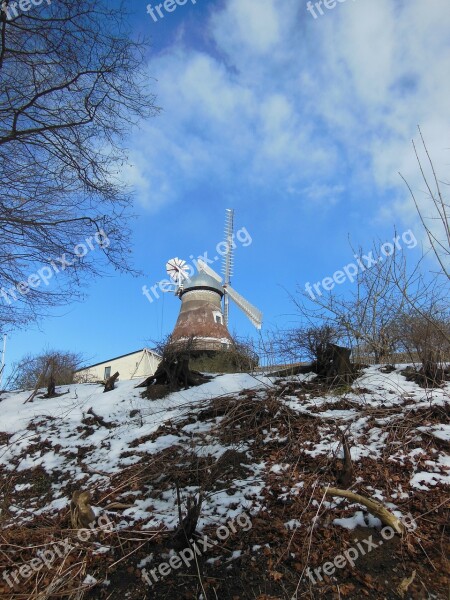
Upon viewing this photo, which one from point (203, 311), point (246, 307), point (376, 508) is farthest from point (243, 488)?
point (246, 307)

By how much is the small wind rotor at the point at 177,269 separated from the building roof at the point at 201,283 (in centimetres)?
450

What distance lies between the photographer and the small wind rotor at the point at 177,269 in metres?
31.5

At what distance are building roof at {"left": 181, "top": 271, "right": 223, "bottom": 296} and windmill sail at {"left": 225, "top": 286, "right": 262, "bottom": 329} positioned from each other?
205 inches

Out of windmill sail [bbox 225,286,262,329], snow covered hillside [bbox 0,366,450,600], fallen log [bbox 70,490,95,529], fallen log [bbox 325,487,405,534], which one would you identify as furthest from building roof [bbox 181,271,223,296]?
fallen log [bbox 325,487,405,534]

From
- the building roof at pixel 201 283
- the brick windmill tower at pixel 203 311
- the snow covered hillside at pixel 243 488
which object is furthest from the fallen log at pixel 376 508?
the building roof at pixel 201 283

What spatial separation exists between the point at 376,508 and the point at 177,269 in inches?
1171

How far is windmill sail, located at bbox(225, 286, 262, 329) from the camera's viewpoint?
Result: 31000 millimetres

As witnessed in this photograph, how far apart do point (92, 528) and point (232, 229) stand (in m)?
34.3

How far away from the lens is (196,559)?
9.11 ft

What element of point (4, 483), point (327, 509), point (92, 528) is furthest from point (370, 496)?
point (4, 483)

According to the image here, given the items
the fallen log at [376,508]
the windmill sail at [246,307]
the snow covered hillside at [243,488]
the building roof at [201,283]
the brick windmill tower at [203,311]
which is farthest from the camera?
the windmill sail at [246,307]

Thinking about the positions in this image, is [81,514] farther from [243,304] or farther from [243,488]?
[243,304]

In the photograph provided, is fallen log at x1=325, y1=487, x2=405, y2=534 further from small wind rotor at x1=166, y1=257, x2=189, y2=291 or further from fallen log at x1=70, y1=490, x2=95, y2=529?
small wind rotor at x1=166, y1=257, x2=189, y2=291

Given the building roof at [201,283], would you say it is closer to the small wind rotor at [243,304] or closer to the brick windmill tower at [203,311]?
the brick windmill tower at [203,311]
